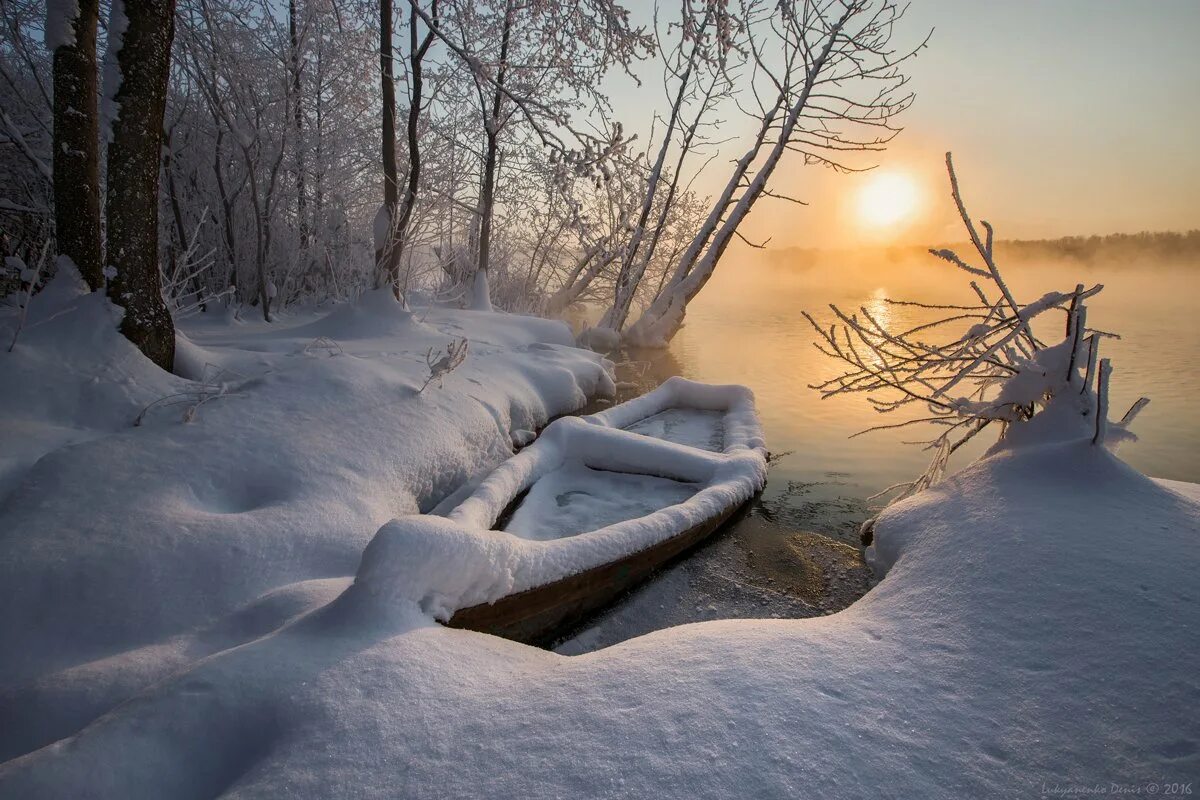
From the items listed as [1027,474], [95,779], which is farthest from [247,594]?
[1027,474]

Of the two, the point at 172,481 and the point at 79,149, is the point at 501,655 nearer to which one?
the point at 172,481

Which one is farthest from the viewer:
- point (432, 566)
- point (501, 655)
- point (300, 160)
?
point (300, 160)

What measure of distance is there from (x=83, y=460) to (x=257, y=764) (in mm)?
2161

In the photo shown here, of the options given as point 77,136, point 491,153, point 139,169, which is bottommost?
point 139,169

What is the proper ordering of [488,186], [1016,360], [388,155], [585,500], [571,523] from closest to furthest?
[1016,360], [571,523], [585,500], [388,155], [488,186]

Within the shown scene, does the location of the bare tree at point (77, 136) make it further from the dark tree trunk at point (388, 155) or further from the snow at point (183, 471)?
the dark tree trunk at point (388, 155)

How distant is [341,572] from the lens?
257 centimetres

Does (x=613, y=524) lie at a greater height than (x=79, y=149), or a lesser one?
lesser

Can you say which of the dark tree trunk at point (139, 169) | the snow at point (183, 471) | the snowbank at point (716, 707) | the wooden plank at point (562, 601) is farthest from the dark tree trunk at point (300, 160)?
the snowbank at point (716, 707)

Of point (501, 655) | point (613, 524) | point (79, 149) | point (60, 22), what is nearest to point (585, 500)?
point (613, 524)

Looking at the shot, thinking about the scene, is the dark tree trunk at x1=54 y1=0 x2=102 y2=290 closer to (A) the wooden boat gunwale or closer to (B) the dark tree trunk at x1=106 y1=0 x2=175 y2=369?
(B) the dark tree trunk at x1=106 y1=0 x2=175 y2=369

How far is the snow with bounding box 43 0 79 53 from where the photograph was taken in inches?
128

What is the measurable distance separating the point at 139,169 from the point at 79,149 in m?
0.32

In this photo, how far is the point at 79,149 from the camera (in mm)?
3424
